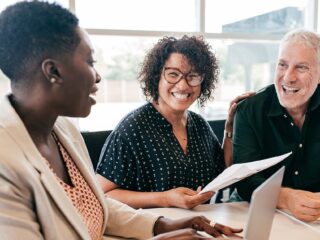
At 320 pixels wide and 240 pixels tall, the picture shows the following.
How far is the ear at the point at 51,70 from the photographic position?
2.72 feet

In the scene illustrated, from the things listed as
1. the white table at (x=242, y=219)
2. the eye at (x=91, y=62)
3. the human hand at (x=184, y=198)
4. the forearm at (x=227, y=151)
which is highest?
the eye at (x=91, y=62)

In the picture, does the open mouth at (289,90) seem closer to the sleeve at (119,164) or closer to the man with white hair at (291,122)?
the man with white hair at (291,122)

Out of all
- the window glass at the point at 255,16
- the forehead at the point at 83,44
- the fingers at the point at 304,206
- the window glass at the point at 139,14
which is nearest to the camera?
the forehead at the point at 83,44

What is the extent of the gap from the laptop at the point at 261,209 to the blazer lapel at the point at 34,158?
1.32 feet

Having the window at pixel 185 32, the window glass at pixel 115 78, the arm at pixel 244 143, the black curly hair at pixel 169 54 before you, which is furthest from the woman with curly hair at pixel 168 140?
the window glass at pixel 115 78

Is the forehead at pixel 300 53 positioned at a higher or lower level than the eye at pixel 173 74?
higher

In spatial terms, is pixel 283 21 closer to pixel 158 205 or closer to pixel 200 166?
pixel 200 166

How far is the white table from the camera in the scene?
1193 mm

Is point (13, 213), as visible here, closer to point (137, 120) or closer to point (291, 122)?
point (137, 120)

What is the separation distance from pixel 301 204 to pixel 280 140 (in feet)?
1.18

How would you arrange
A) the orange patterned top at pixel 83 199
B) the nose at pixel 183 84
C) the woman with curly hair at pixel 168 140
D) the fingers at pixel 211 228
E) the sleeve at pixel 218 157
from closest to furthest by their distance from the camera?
1. the orange patterned top at pixel 83 199
2. the fingers at pixel 211 228
3. the woman with curly hair at pixel 168 140
4. the nose at pixel 183 84
5. the sleeve at pixel 218 157

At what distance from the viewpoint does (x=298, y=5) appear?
3537 mm

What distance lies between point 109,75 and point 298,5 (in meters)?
1.95

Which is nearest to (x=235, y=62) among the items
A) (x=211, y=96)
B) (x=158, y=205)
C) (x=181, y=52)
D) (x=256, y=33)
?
(x=256, y=33)
